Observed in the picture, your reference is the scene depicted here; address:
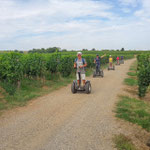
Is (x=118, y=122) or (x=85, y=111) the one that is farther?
(x=85, y=111)

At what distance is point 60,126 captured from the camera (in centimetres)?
564

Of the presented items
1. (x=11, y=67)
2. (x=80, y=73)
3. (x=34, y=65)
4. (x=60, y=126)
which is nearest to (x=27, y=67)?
(x=34, y=65)

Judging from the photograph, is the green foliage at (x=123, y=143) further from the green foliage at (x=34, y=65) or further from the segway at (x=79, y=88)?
the green foliage at (x=34, y=65)

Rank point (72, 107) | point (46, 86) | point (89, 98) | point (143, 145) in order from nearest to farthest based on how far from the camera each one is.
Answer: point (143, 145) → point (72, 107) → point (89, 98) → point (46, 86)

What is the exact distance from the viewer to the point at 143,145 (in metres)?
4.60

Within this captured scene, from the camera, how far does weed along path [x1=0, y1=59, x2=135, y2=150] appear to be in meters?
4.48

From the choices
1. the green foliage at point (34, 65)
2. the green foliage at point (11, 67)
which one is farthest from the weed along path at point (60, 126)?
the green foliage at point (34, 65)

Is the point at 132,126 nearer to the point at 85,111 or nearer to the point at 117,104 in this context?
the point at 85,111

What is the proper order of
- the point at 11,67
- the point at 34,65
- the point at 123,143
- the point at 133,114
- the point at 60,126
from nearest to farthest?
the point at 123,143
the point at 60,126
the point at 133,114
the point at 11,67
the point at 34,65

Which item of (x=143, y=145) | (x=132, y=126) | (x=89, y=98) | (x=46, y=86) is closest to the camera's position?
(x=143, y=145)

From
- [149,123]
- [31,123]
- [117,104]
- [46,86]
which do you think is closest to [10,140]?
[31,123]

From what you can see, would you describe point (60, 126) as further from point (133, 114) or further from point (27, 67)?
point (27, 67)

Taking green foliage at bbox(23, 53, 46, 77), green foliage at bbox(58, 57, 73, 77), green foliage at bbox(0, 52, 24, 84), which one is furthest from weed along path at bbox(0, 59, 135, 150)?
green foliage at bbox(58, 57, 73, 77)

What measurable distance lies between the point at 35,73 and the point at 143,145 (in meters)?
10.4
